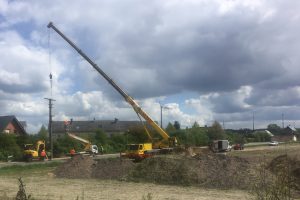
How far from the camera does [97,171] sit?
101ft

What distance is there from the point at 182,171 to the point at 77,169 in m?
8.97

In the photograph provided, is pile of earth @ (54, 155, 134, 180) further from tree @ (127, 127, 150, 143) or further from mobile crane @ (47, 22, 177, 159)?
tree @ (127, 127, 150, 143)

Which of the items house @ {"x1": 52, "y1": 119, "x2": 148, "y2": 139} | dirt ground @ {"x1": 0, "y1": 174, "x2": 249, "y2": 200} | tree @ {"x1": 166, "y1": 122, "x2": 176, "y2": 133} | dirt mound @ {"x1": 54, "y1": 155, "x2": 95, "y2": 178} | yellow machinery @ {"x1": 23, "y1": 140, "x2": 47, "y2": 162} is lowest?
dirt ground @ {"x1": 0, "y1": 174, "x2": 249, "y2": 200}

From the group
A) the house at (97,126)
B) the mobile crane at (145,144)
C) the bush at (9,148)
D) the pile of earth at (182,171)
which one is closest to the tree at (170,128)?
the house at (97,126)

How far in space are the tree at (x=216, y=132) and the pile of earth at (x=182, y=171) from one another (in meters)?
66.1

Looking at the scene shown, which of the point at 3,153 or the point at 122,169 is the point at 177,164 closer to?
the point at 122,169

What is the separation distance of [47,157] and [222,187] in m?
35.8

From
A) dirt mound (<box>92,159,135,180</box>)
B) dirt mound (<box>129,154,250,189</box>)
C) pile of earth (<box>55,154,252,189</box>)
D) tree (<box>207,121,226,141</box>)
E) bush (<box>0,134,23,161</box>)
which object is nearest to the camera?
dirt mound (<box>129,154,250,189</box>)

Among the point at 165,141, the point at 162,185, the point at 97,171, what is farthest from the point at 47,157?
the point at 162,185

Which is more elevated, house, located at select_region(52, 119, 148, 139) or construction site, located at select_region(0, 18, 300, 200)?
house, located at select_region(52, 119, 148, 139)

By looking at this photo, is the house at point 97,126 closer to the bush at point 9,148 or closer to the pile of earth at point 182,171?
the bush at point 9,148

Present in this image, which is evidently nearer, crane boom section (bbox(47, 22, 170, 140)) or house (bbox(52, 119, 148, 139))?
crane boom section (bbox(47, 22, 170, 140))

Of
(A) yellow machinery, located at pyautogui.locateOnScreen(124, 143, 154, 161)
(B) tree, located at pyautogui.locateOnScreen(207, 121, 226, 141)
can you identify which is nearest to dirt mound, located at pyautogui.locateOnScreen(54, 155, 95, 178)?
(A) yellow machinery, located at pyautogui.locateOnScreen(124, 143, 154, 161)

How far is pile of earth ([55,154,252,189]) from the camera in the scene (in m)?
23.6
